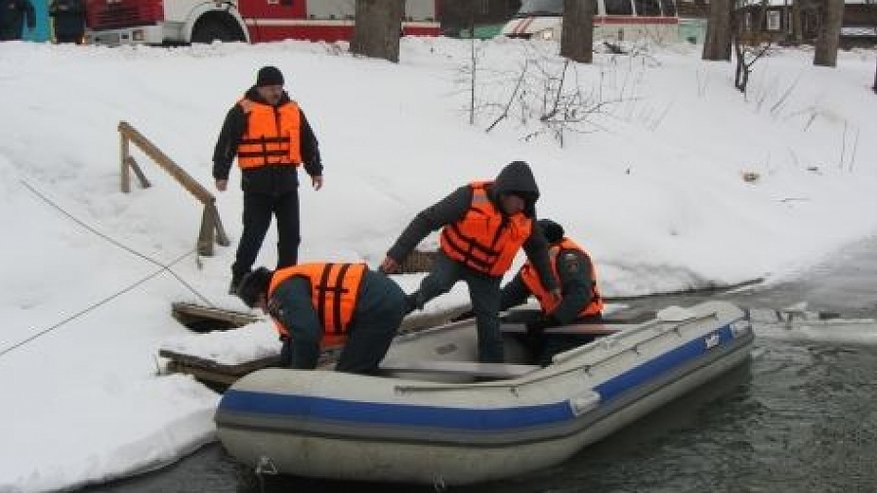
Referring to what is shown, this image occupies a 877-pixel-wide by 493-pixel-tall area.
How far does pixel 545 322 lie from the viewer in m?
6.95

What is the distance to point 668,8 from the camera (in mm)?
22531

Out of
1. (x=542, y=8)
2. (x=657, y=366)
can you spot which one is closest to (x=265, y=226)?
(x=657, y=366)

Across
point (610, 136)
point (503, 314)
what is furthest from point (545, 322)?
point (610, 136)

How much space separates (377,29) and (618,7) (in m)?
8.34

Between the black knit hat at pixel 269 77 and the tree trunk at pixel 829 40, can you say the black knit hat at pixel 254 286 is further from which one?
the tree trunk at pixel 829 40

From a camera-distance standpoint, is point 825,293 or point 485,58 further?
point 485,58

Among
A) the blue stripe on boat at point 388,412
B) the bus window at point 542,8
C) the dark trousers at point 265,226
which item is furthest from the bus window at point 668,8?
the blue stripe on boat at point 388,412

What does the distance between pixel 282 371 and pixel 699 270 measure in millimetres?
6139

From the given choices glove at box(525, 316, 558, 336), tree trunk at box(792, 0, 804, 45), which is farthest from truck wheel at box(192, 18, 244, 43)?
tree trunk at box(792, 0, 804, 45)

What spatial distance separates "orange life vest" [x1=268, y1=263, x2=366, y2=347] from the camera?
5516mm

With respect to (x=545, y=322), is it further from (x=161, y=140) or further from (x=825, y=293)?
(x=161, y=140)

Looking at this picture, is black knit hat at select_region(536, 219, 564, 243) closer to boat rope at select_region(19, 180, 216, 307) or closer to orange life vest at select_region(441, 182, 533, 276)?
orange life vest at select_region(441, 182, 533, 276)

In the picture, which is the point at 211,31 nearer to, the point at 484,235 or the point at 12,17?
the point at 12,17

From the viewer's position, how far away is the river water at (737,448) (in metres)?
5.53
